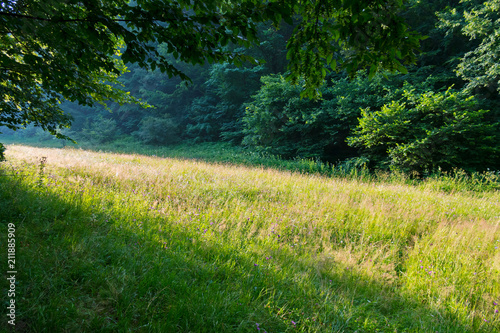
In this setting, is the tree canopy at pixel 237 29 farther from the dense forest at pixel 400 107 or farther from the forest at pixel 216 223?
the dense forest at pixel 400 107

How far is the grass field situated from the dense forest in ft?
6.63

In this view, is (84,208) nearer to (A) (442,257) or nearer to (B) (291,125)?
(A) (442,257)

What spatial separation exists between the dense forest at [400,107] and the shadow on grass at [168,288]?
222cm

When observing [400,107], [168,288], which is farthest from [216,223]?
[400,107]

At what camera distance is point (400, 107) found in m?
9.86

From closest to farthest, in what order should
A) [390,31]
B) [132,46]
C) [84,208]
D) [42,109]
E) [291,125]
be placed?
[390,31] → [132,46] → [84,208] → [42,109] → [291,125]

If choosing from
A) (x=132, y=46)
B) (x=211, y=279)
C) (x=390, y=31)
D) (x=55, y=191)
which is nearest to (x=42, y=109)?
(x=55, y=191)

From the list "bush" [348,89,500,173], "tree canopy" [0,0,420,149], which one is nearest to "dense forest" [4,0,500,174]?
"bush" [348,89,500,173]

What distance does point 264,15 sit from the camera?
Answer: 6.27ft

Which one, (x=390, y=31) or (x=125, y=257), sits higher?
(x=390, y=31)

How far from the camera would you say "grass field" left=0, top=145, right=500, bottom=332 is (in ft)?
6.79

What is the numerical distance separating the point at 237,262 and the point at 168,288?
103 cm

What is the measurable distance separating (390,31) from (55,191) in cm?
575

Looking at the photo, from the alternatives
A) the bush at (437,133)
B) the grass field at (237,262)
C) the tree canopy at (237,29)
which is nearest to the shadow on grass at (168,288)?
the grass field at (237,262)
